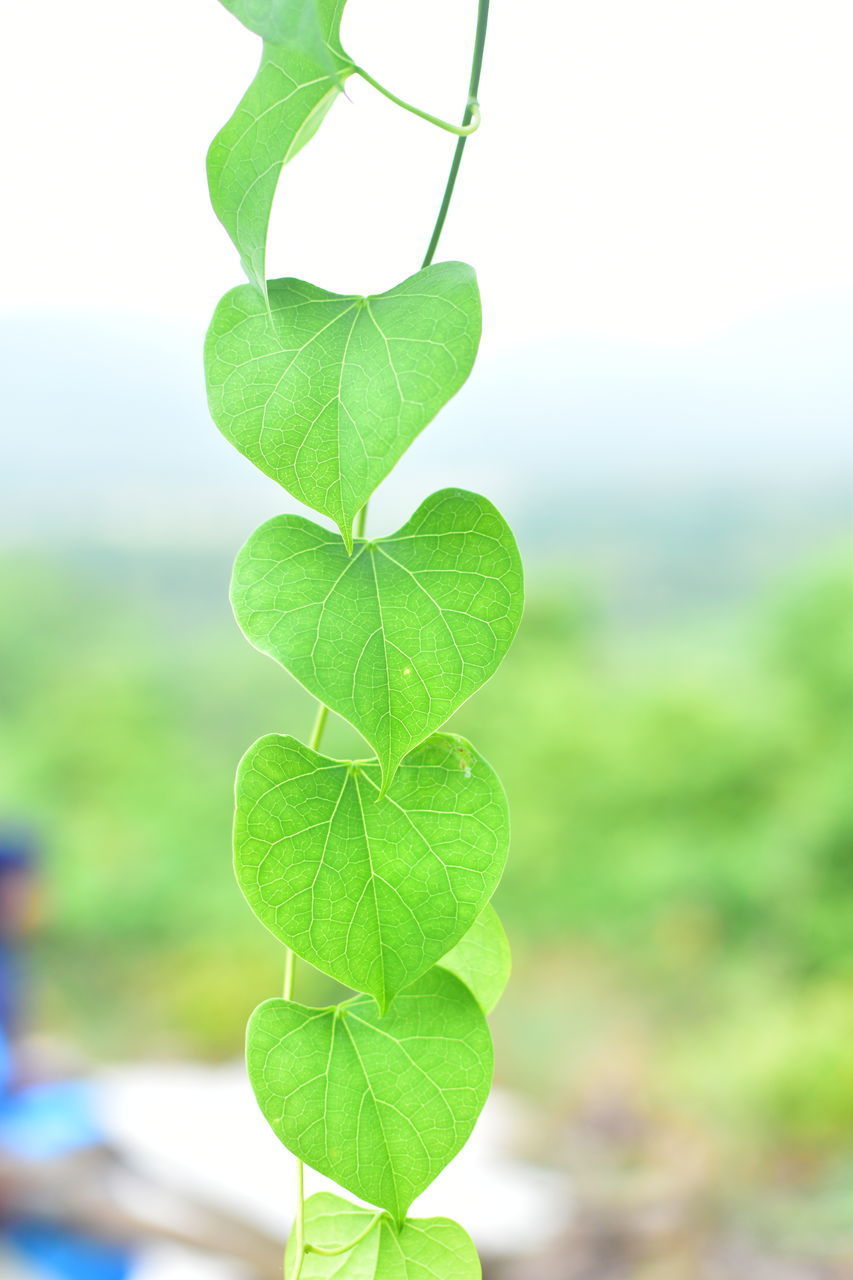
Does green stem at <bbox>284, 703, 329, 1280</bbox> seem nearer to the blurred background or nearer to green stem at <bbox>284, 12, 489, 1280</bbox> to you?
green stem at <bbox>284, 12, 489, 1280</bbox>

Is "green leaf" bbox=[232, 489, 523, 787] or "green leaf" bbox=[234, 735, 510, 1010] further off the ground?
"green leaf" bbox=[232, 489, 523, 787]

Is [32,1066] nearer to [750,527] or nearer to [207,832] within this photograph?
[207,832]

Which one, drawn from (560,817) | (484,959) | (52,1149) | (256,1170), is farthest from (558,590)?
(484,959)

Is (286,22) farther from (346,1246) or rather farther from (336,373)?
(346,1246)

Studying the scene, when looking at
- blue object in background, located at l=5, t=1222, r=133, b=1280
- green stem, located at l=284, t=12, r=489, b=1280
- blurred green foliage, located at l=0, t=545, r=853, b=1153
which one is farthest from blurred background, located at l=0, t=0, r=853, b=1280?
green stem, located at l=284, t=12, r=489, b=1280

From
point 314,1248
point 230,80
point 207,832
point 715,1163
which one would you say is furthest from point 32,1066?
point 314,1248

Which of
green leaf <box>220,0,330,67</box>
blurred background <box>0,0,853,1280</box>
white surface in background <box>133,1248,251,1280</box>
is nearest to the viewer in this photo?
green leaf <box>220,0,330,67</box>

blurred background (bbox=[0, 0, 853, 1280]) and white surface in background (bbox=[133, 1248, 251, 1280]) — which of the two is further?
blurred background (bbox=[0, 0, 853, 1280])
